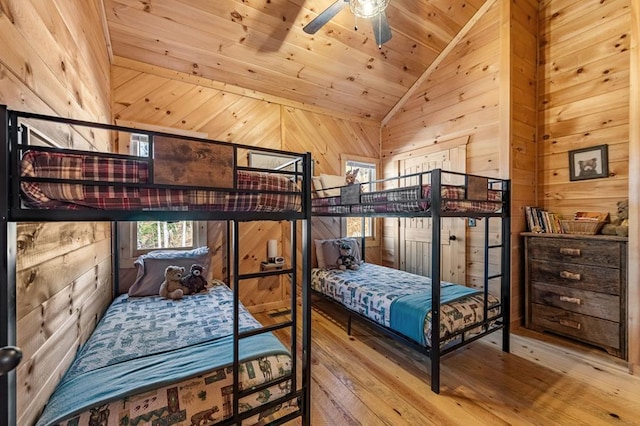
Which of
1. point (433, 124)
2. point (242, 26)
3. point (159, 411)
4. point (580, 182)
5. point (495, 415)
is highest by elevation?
point (242, 26)

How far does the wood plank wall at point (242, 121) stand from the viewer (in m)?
2.71

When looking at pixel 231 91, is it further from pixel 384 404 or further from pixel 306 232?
pixel 384 404

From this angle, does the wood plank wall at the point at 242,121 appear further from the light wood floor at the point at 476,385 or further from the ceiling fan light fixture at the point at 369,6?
the ceiling fan light fixture at the point at 369,6

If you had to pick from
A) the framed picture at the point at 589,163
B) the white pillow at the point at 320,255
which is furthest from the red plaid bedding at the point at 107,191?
the framed picture at the point at 589,163

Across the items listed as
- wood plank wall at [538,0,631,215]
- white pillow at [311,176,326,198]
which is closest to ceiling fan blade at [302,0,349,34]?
white pillow at [311,176,326,198]

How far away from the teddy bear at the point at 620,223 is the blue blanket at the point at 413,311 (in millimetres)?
1319

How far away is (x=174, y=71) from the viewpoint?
2.84m

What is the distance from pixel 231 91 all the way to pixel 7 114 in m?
2.64

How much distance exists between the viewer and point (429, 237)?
3611 millimetres

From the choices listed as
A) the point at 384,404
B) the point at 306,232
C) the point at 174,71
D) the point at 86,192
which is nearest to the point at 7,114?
the point at 86,192

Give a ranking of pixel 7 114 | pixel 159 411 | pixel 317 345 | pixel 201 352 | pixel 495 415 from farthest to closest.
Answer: pixel 317 345
pixel 495 415
pixel 201 352
pixel 159 411
pixel 7 114

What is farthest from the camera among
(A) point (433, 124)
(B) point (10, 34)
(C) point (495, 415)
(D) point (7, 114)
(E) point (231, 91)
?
(A) point (433, 124)

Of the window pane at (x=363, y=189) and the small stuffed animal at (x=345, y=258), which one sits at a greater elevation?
the window pane at (x=363, y=189)

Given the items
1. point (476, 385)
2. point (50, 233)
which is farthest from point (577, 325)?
point (50, 233)
